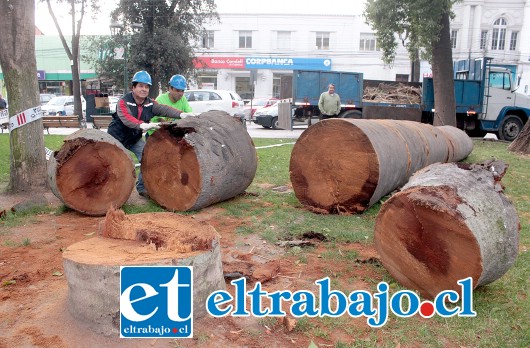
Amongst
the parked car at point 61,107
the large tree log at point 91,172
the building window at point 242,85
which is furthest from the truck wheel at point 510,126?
the building window at point 242,85

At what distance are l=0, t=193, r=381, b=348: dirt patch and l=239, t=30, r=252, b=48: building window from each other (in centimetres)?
3478

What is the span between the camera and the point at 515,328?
3.20 meters

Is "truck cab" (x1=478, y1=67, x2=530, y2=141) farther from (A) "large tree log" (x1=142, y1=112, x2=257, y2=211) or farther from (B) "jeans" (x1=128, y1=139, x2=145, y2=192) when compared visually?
(B) "jeans" (x1=128, y1=139, x2=145, y2=192)

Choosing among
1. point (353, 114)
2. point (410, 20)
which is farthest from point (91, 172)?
point (353, 114)

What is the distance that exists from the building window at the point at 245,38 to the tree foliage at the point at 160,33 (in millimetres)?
15121

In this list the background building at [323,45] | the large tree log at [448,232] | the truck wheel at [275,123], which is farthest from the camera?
the background building at [323,45]

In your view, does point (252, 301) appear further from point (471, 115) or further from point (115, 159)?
point (471, 115)

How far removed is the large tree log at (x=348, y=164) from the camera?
5605 mm

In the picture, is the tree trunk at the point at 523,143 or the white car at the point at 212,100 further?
the white car at the point at 212,100

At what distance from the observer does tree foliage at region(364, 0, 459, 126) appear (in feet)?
45.5

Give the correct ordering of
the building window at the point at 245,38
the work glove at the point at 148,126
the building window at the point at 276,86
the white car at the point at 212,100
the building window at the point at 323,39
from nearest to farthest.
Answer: the work glove at the point at 148,126 < the white car at the point at 212,100 < the building window at the point at 323,39 < the building window at the point at 276,86 < the building window at the point at 245,38

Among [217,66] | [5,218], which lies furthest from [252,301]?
[217,66]

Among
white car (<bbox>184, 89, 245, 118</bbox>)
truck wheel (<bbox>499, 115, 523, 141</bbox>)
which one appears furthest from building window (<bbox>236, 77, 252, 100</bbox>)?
truck wheel (<bbox>499, 115, 523, 141</bbox>)

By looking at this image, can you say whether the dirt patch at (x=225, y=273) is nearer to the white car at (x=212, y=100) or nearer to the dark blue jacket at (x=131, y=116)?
the dark blue jacket at (x=131, y=116)
